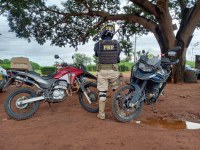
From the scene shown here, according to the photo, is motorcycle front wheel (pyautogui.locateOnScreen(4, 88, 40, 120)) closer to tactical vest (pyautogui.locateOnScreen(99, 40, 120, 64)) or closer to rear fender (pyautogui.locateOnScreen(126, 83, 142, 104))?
tactical vest (pyautogui.locateOnScreen(99, 40, 120, 64))

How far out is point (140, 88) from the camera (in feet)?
20.5

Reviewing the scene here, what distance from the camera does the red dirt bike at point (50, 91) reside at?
6316 mm

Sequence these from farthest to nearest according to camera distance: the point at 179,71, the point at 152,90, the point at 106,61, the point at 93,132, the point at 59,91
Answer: the point at 179,71 → the point at 59,91 → the point at 152,90 → the point at 106,61 → the point at 93,132

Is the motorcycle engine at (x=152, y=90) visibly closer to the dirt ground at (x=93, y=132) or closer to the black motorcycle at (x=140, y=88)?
the black motorcycle at (x=140, y=88)

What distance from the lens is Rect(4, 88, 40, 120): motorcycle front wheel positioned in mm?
6270

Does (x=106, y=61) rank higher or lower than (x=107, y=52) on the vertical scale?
lower

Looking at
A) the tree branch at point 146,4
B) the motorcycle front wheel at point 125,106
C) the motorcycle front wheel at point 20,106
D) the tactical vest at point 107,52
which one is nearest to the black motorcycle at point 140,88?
the motorcycle front wheel at point 125,106

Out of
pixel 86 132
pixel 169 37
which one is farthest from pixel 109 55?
pixel 169 37

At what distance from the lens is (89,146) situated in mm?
4473

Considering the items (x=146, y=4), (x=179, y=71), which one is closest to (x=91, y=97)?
(x=146, y=4)

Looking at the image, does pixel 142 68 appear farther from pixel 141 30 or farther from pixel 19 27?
pixel 141 30

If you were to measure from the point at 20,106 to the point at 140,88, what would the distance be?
7.94 feet

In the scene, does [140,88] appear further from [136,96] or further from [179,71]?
[179,71]

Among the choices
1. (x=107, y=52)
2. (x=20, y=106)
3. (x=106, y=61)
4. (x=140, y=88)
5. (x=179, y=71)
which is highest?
(x=107, y=52)
